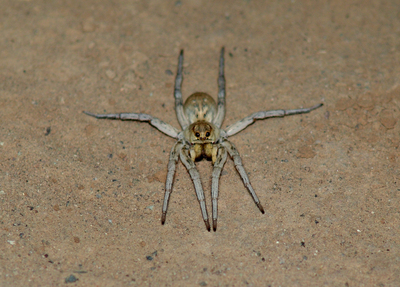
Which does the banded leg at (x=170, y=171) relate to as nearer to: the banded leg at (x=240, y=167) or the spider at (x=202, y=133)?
the spider at (x=202, y=133)

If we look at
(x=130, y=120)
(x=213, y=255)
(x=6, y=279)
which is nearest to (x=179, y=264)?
(x=213, y=255)

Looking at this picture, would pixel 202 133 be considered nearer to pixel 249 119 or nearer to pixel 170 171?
pixel 170 171

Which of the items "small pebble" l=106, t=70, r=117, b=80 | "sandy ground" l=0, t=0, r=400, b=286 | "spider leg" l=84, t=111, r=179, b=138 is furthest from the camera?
"small pebble" l=106, t=70, r=117, b=80

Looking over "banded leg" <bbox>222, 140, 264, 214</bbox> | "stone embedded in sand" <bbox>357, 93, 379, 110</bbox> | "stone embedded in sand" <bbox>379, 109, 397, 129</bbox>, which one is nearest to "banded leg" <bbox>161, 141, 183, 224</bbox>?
"banded leg" <bbox>222, 140, 264, 214</bbox>

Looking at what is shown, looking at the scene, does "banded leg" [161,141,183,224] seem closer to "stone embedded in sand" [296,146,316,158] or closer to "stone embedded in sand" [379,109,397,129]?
"stone embedded in sand" [296,146,316,158]

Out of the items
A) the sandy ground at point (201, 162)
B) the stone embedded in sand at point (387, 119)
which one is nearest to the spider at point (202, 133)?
the sandy ground at point (201, 162)

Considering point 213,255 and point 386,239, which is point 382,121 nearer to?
point 386,239
